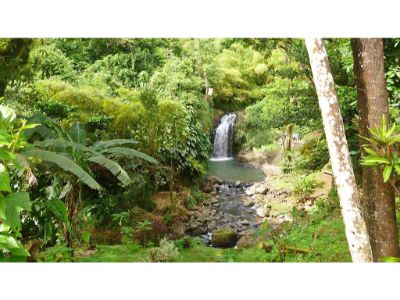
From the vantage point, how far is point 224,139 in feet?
12.3

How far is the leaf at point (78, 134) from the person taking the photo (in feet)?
11.0

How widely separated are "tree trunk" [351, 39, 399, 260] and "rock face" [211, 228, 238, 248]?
117 centimetres

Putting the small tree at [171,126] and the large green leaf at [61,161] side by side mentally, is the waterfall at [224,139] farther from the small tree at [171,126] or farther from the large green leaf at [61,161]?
the large green leaf at [61,161]

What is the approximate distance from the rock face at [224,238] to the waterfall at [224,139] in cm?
71

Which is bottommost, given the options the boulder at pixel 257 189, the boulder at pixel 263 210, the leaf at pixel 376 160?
the boulder at pixel 263 210

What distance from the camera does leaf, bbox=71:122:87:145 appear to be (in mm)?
3365

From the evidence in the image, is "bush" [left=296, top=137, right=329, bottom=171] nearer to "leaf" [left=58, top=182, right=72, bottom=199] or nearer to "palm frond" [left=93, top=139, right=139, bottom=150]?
"palm frond" [left=93, top=139, right=139, bottom=150]

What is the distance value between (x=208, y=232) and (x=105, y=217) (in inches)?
36.2

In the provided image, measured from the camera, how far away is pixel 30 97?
11.6 ft

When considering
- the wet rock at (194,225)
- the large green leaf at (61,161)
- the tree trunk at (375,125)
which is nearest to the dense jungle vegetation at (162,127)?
the wet rock at (194,225)

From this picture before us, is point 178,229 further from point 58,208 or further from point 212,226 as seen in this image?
point 58,208

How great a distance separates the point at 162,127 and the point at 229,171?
773 millimetres

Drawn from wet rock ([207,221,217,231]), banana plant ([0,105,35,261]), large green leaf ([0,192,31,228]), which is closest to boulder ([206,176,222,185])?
wet rock ([207,221,217,231])
